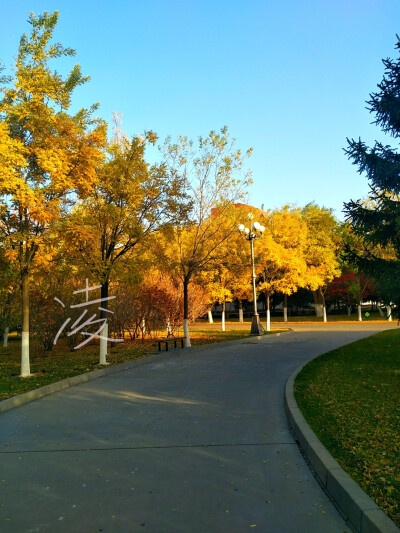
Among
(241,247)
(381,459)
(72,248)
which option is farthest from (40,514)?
(241,247)

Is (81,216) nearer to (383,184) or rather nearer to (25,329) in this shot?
(25,329)

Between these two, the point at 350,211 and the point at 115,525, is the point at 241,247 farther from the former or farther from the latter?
the point at 115,525

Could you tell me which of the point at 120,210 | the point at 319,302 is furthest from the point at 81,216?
the point at 319,302

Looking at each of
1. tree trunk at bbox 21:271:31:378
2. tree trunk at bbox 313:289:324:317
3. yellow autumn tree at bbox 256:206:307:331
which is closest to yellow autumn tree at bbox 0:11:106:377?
tree trunk at bbox 21:271:31:378

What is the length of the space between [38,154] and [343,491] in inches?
369

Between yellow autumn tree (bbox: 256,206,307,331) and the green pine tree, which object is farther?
yellow autumn tree (bbox: 256,206,307,331)

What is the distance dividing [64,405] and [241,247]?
21.3 m

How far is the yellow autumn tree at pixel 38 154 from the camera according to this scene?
10234mm

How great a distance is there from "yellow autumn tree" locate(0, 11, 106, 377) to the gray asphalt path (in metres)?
3.99

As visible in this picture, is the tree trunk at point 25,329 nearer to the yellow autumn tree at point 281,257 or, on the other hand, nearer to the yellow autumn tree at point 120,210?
the yellow autumn tree at point 120,210

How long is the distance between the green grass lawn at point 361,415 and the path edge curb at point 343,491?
0.10 meters

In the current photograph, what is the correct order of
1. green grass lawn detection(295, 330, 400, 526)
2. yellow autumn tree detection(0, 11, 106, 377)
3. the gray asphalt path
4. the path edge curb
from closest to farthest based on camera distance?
the path edge curb, the gray asphalt path, green grass lawn detection(295, 330, 400, 526), yellow autumn tree detection(0, 11, 106, 377)

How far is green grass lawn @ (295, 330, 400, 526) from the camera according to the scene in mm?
3881

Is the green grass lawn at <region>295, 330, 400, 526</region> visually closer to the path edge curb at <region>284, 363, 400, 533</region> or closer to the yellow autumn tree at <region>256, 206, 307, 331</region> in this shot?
the path edge curb at <region>284, 363, 400, 533</region>
